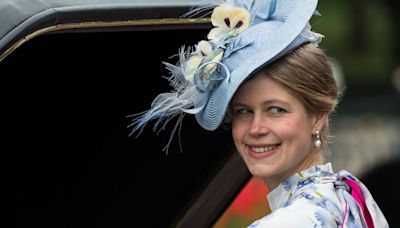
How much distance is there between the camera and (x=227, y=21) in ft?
7.72

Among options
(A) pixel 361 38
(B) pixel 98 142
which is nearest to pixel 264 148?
(B) pixel 98 142

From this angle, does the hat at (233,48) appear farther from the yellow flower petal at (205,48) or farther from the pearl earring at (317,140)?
the pearl earring at (317,140)

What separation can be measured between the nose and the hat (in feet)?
0.23

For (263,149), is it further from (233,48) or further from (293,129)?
(233,48)

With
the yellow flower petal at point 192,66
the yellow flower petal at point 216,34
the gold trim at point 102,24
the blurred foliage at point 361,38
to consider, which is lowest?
the blurred foliage at point 361,38

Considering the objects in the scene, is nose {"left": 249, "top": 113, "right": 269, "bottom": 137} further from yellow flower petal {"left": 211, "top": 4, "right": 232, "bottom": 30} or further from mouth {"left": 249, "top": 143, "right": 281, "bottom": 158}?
yellow flower petal {"left": 211, "top": 4, "right": 232, "bottom": 30}

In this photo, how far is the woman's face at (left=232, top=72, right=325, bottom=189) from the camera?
7.44ft

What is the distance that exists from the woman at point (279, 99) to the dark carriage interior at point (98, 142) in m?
0.32

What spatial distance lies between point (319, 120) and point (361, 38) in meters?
9.97

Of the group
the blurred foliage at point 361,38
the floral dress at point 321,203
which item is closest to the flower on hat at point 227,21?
the floral dress at point 321,203

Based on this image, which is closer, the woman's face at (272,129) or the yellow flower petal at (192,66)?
the woman's face at (272,129)

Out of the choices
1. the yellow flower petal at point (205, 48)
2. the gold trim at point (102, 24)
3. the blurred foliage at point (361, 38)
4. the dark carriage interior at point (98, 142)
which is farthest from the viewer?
the blurred foliage at point (361, 38)

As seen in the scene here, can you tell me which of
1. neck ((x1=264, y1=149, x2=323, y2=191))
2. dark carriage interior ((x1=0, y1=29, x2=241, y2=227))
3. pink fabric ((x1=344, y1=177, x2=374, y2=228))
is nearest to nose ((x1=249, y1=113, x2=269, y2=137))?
neck ((x1=264, y1=149, x2=323, y2=191))

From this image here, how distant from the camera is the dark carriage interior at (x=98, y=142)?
273 centimetres
